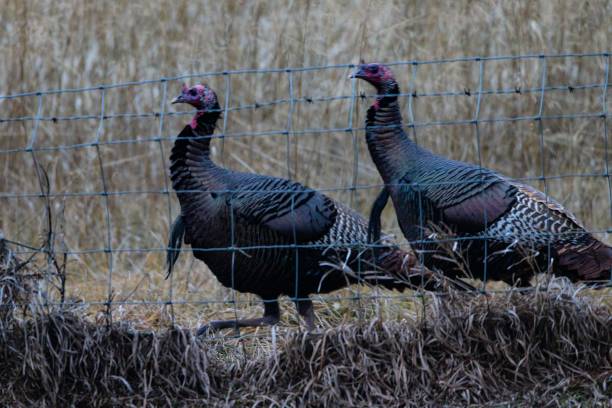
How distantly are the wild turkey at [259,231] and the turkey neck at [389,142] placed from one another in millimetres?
360

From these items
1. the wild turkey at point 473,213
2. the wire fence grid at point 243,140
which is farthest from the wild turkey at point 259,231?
the wire fence grid at point 243,140

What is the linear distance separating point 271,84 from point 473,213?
10.0 ft

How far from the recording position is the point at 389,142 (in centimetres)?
530

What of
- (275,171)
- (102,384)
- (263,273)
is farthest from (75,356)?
(275,171)

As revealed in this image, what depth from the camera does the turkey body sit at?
4949mm

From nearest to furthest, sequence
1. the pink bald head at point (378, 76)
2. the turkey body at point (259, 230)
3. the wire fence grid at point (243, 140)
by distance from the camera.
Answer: the turkey body at point (259, 230)
the pink bald head at point (378, 76)
the wire fence grid at point (243, 140)

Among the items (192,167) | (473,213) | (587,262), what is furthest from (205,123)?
(587,262)

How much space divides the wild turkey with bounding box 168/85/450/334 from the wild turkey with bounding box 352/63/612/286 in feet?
0.80

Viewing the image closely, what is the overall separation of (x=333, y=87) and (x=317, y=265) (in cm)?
306

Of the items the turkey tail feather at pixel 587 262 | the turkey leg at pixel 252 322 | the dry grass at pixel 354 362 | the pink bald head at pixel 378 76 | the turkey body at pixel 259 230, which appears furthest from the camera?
the pink bald head at pixel 378 76

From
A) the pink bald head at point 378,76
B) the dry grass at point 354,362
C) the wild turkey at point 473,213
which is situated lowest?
the dry grass at point 354,362

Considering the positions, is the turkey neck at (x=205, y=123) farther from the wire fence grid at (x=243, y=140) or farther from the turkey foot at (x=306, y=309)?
the wire fence grid at (x=243, y=140)

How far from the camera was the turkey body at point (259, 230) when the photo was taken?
16.2 feet

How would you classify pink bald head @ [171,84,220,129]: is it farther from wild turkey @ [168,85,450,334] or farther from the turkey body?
the turkey body
